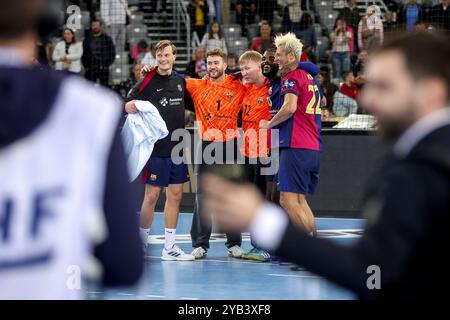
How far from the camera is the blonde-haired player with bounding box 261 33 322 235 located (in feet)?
29.4

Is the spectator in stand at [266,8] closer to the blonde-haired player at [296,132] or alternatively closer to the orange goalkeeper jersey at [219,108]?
the orange goalkeeper jersey at [219,108]

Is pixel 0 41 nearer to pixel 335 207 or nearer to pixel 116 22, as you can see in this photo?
pixel 335 207

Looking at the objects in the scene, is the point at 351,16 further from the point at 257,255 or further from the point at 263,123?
the point at 257,255

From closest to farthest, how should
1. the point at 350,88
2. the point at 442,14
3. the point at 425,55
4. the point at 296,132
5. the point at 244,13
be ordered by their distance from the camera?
the point at 425,55 → the point at 296,132 → the point at 350,88 → the point at 442,14 → the point at 244,13

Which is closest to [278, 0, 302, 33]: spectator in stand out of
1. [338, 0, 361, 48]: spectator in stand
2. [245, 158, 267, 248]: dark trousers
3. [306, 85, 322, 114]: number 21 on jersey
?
[338, 0, 361, 48]: spectator in stand

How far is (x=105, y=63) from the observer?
55.2 feet

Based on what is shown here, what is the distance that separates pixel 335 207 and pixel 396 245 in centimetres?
1129

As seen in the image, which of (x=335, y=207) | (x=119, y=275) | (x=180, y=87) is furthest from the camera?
(x=335, y=207)

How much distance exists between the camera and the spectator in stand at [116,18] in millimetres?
17844

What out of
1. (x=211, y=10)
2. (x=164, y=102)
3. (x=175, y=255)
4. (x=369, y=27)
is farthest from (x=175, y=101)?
(x=211, y=10)

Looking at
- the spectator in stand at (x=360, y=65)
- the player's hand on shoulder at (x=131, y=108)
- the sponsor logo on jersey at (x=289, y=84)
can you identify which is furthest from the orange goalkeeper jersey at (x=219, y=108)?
the spectator in stand at (x=360, y=65)

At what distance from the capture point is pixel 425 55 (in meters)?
1.98

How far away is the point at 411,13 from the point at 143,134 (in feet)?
28.9
